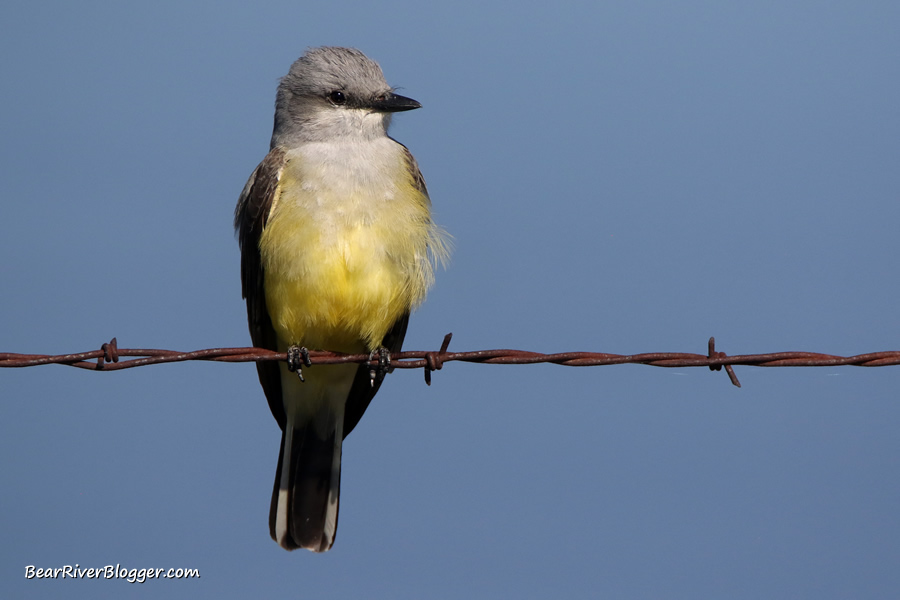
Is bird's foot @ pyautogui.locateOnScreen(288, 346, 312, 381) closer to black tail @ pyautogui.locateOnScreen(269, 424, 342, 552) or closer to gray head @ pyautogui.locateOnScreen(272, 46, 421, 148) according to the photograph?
black tail @ pyautogui.locateOnScreen(269, 424, 342, 552)

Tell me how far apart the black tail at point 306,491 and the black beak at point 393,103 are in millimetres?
1786

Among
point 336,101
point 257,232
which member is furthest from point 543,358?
point 336,101

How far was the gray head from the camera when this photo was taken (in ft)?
15.9

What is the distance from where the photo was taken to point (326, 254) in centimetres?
418

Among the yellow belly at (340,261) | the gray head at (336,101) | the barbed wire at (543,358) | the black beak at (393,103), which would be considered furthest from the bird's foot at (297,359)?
the black beak at (393,103)

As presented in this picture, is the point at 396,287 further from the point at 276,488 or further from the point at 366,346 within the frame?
the point at 276,488

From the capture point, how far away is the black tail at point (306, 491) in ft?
15.5

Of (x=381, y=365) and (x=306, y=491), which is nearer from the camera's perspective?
(x=381, y=365)

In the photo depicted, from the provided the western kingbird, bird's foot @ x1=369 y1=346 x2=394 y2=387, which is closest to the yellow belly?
the western kingbird

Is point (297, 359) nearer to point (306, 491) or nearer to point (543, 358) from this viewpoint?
point (306, 491)

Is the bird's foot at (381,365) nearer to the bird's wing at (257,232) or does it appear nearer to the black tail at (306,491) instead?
the bird's wing at (257,232)

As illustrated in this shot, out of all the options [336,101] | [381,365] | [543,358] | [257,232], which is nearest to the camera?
[543,358]

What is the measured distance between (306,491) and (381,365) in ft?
3.89

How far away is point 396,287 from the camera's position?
4324 millimetres
